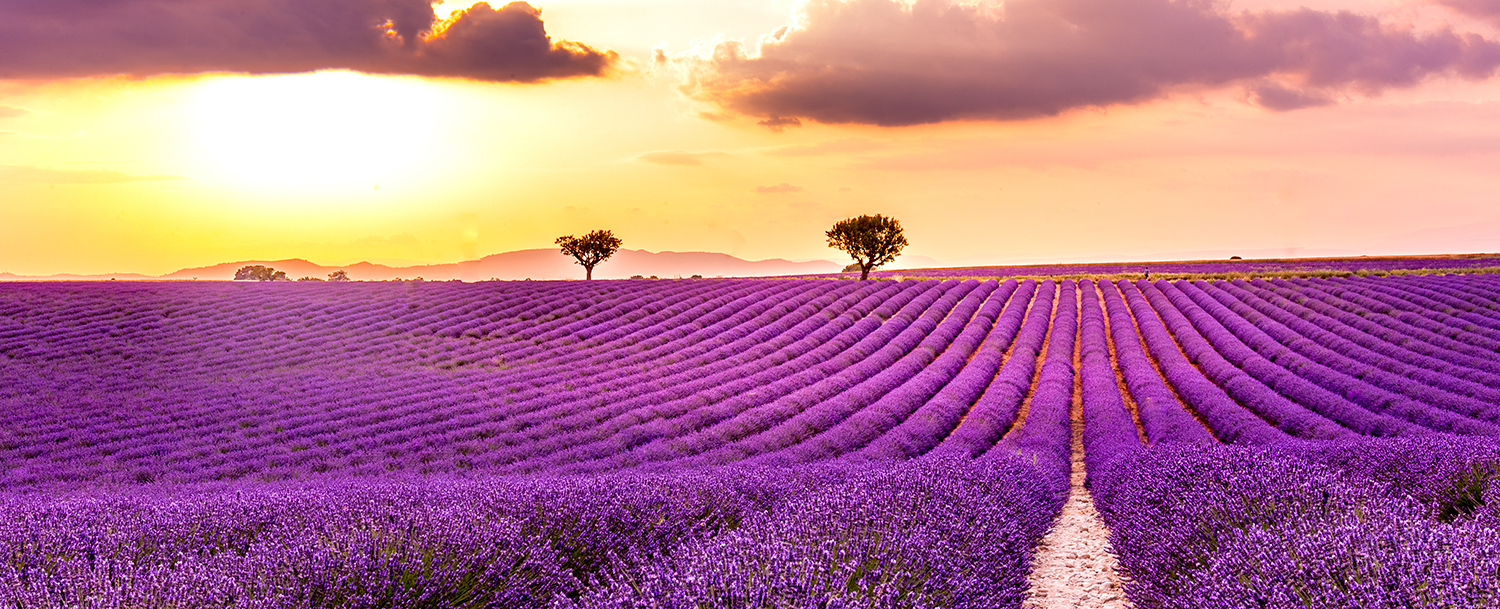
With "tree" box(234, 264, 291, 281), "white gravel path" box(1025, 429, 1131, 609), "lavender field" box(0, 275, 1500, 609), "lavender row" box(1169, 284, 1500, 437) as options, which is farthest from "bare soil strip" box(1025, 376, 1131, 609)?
"tree" box(234, 264, 291, 281)

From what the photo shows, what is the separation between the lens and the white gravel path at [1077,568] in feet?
15.9

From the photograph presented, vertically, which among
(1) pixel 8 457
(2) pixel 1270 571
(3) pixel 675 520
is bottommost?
(1) pixel 8 457

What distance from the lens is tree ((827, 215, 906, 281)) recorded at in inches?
1581

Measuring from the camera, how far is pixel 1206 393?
41.5 ft

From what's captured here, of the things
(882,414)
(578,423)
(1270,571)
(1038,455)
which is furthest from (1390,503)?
(578,423)

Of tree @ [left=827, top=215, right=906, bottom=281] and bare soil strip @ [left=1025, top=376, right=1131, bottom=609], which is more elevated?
tree @ [left=827, top=215, right=906, bottom=281]

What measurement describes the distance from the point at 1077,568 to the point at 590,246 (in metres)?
38.6

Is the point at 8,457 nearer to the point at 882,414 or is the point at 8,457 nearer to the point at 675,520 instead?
the point at 675,520

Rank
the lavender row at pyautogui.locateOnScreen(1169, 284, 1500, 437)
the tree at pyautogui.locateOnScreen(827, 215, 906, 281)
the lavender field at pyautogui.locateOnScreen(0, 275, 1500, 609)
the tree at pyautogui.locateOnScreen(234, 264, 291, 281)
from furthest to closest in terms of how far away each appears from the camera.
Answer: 1. the tree at pyautogui.locateOnScreen(234, 264, 291, 281)
2. the tree at pyautogui.locateOnScreen(827, 215, 906, 281)
3. the lavender row at pyautogui.locateOnScreen(1169, 284, 1500, 437)
4. the lavender field at pyautogui.locateOnScreen(0, 275, 1500, 609)

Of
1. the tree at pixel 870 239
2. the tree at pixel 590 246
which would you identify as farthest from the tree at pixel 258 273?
the tree at pixel 870 239

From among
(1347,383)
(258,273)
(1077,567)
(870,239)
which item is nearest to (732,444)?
(1077,567)

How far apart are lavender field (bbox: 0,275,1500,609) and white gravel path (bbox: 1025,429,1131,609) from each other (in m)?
0.24

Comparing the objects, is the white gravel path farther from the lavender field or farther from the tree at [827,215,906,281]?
the tree at [827,215,906,281]

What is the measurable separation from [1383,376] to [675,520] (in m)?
14.8
